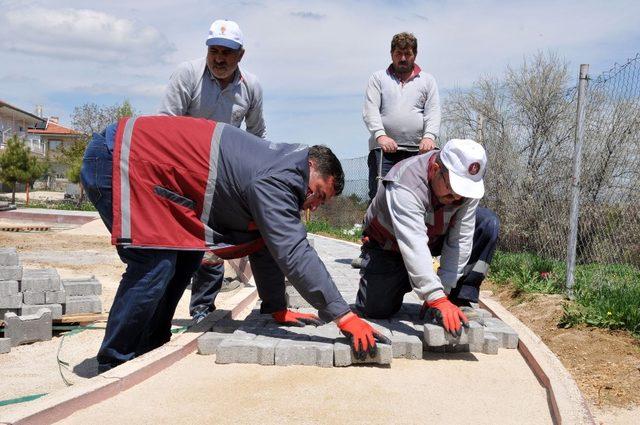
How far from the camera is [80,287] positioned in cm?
640

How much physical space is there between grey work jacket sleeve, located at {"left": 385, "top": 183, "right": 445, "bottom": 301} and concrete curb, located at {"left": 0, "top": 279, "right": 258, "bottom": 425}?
1.31 meters

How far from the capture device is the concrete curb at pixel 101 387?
96.4 inches

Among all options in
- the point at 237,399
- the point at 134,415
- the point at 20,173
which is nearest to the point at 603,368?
the point at 237,399

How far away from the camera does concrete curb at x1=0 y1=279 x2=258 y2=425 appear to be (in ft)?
8.04

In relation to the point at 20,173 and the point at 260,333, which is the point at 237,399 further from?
the point at 20,173

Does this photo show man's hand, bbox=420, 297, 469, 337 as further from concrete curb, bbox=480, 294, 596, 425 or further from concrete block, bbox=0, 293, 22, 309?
concrete block, bbox=0, 293, 22, 309

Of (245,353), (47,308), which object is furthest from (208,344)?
A: (47,308)

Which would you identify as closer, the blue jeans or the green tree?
the blue jeans

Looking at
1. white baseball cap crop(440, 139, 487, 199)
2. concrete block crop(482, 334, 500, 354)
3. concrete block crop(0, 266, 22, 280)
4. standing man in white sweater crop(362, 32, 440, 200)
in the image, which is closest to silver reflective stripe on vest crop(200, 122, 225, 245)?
white baseball cap crop(440, 139, 487, 199)

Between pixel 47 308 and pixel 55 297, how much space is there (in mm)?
212

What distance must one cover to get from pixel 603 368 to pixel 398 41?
311cm

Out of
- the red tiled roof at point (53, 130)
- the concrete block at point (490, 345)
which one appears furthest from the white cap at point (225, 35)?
the red tiled roof at point (53, 130)

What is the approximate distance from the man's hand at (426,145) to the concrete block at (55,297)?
3536mm

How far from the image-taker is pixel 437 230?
410 centimetres
